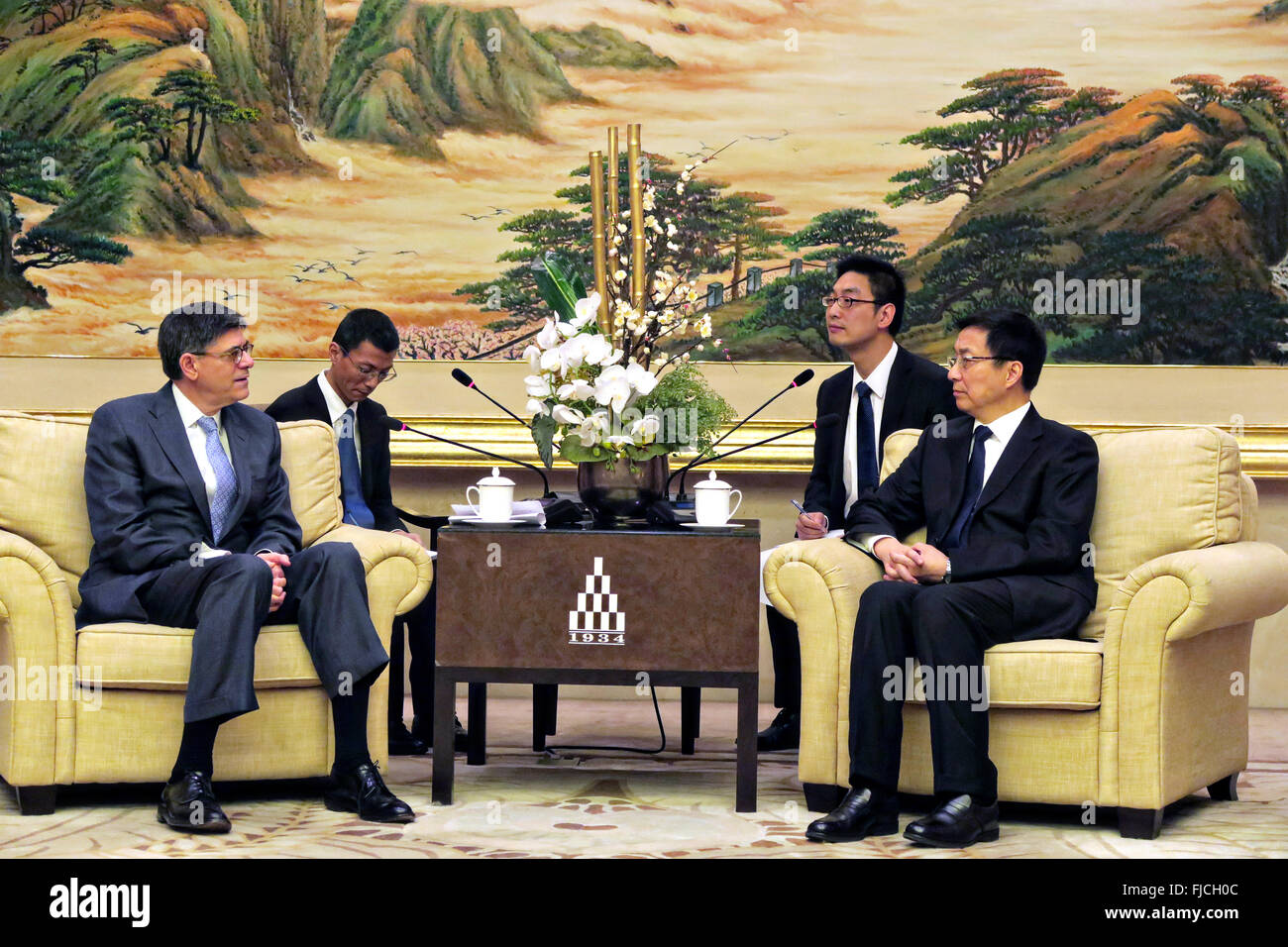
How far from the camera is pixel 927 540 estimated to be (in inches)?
152

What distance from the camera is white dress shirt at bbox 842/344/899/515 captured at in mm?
4516

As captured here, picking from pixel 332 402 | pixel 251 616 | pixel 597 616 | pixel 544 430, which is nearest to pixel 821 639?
pixel 597 616

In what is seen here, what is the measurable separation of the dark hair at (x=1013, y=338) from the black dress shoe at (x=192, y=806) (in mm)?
2199

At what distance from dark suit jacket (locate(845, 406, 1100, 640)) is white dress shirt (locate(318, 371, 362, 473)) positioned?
5.39ft

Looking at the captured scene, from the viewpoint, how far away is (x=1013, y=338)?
12.3ft

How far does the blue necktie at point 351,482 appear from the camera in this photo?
4.50 m

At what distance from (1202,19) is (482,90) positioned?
271cm

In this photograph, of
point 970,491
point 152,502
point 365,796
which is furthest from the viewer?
point 970,491

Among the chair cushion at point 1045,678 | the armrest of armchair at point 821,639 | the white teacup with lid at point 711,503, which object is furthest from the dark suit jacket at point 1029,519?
the white teacup with lid at point 711,503

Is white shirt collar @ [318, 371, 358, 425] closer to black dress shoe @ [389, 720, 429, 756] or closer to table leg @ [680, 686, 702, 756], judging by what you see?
black dress shoe @ [389, 720, 429, 756]

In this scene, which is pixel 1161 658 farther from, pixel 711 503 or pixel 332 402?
pixel 332 402

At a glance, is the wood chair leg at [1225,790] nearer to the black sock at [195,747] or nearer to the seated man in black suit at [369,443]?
the seated man in black suit at [369,443]

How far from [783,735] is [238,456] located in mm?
1873
